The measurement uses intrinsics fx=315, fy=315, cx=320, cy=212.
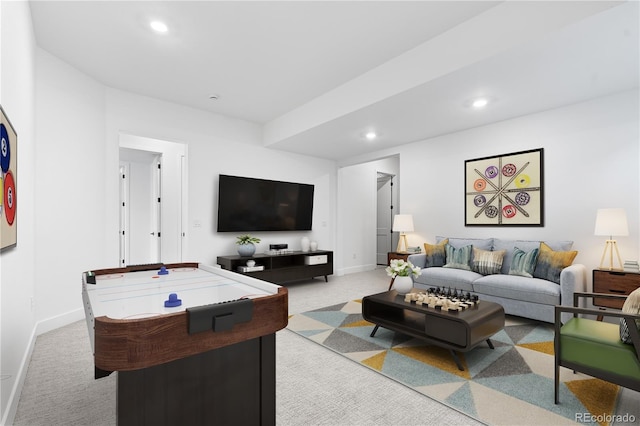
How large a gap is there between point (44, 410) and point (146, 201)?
553 centimetres

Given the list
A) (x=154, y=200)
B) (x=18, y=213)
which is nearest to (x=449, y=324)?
(x=18, y=213)

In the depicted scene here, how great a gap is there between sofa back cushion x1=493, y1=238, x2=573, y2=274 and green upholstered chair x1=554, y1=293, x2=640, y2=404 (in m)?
1.93

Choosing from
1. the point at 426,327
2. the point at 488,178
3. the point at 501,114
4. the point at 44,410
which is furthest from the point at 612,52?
the point at 44,410

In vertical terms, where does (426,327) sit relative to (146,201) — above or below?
below

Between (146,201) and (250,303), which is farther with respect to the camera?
(146,201)

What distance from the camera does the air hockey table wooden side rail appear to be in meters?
1.08

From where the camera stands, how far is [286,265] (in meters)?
5.33

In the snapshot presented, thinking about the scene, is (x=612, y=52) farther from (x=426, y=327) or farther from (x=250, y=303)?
(x=250, y=303)

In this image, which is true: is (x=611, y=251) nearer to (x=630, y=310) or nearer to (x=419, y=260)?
(x=630, y=310)

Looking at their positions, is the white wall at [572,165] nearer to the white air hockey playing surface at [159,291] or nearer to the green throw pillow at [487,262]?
the green throw pillow at [487,262]

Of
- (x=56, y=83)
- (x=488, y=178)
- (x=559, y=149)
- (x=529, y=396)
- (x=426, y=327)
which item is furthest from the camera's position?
(x=488, y=178)

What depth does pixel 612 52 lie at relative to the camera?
2.65m

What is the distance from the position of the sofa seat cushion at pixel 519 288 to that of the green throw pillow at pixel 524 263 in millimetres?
99

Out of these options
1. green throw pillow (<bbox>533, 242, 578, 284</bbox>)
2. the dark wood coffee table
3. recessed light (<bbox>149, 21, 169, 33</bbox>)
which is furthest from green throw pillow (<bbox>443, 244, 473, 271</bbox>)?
recessed light (<bbox>149, 21, 169, 33</bbox>)
